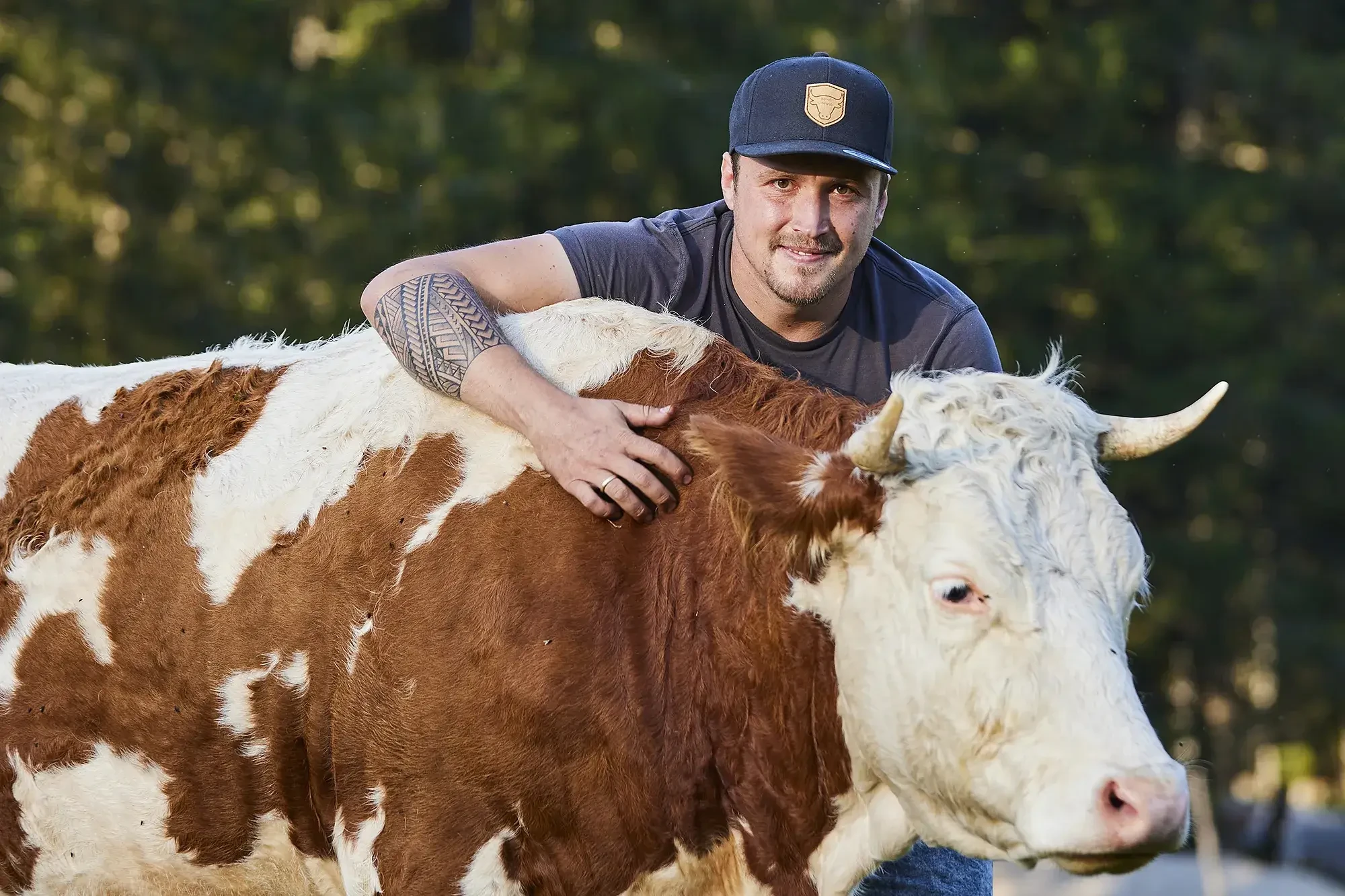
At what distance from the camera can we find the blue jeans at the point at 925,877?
452 centimetres

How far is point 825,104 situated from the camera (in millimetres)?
4215

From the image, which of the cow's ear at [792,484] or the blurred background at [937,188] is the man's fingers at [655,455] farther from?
the blurred background at [937,188]

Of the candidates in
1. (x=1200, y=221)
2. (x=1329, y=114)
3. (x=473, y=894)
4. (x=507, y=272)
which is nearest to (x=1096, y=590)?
(x=473, y=894)

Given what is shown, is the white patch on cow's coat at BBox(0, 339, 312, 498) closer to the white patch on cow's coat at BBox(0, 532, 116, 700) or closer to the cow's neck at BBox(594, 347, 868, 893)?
the white patch on cow's coat at BBox(0, 532, 116, 700)

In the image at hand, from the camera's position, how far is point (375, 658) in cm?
379

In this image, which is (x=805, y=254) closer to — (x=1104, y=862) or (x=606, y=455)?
(x=606, y=455)

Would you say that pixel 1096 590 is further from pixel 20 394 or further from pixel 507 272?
pixel 20 394

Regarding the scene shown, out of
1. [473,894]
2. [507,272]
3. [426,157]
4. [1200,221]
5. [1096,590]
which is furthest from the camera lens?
[1200,221]

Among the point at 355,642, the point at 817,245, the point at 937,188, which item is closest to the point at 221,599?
the point at 355,642

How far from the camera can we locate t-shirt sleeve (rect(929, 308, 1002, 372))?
14.9 ft

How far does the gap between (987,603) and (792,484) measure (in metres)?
0.50

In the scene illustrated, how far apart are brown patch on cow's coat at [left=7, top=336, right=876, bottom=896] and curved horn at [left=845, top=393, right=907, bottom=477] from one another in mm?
101

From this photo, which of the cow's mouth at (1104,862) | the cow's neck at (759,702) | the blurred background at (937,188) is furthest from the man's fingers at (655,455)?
→ the blurred background at (937,188)

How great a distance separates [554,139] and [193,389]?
34.9ft
